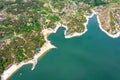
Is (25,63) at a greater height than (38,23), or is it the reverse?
(38,23)

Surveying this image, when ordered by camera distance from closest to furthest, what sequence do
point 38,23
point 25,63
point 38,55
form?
point 25,63
point 38,55
point 38,23

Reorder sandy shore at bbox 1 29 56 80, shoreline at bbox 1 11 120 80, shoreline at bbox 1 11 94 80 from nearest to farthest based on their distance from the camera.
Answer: sandy shore at bbox 1 29 56 80 < shoreline at bbox 1 11 94 80 < shoreline at bbox 1 11 120 80

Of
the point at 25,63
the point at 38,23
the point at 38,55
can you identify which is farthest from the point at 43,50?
the point at 38,23

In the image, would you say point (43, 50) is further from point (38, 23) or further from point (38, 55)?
point (38, 23)

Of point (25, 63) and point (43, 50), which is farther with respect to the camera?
point (43, 50)

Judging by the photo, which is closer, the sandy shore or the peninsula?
the sandy shore

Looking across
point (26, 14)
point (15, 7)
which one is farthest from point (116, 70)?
point (15, 7)

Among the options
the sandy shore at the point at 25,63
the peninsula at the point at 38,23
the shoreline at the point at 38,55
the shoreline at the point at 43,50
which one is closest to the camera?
the sandy shore at the point at 25,63

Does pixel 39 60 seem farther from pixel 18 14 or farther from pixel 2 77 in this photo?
pixel 18 14

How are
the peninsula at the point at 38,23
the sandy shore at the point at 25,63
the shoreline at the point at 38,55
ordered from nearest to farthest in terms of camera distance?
1. the sandy shore at the point at 25,63
2. the shoreline at the point at 38,55
3. the peninsula at the point at 38,23

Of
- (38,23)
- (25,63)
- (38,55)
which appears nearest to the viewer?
(25,63)

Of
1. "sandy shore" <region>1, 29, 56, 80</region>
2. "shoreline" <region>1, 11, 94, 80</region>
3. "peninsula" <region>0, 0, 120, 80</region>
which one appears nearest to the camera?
"sandy shore" <region>1, 29, 56, 80</region>
